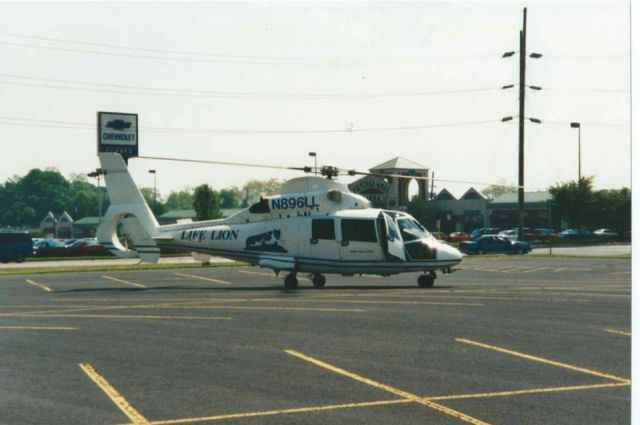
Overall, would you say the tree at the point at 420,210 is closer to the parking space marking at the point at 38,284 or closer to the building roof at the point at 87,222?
the building roof at the point at 87,222

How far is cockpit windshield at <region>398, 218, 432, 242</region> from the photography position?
23587mm

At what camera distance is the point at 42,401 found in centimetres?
866

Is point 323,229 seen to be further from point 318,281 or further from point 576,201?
point 576,201

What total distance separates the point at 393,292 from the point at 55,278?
16252mm

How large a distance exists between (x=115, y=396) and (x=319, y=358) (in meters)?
3.37

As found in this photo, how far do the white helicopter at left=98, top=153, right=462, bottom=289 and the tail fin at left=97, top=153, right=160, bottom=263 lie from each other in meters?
0.03

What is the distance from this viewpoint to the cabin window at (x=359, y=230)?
2372 cm

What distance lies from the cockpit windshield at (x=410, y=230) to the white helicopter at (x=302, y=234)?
0.11ft

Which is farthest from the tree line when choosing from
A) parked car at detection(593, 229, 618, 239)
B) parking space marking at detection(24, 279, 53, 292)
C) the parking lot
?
the parking lot

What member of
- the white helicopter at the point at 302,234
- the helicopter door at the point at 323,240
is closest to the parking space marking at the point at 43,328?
the white helicopter at the point at 302,234

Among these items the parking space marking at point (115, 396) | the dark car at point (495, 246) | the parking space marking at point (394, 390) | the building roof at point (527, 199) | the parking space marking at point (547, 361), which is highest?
the building roof at point (527, 199)

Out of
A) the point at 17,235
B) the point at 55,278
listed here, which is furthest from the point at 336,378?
the point at 17,235

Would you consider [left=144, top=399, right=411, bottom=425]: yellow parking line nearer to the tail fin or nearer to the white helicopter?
the white helicopter

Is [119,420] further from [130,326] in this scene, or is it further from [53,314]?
[53,314]
